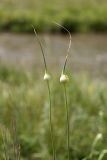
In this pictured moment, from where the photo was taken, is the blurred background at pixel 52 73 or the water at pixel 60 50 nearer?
the blurred background at pixel 52 73

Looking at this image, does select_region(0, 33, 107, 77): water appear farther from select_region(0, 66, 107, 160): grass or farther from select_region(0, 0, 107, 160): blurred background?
select_region(0, 66, 107, 160): grass

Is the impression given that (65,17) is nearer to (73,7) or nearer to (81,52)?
(73,7)

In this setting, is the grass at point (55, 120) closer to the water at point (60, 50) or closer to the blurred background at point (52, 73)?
the blurred background at point (52, 73)

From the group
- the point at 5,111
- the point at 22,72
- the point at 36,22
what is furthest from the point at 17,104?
the point at 36,22

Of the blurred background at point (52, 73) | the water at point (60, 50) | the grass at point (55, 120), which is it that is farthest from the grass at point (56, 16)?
the grass at point (55, 120)

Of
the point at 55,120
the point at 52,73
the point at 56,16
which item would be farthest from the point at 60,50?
the point at 55,120

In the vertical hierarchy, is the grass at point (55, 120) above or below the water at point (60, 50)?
above

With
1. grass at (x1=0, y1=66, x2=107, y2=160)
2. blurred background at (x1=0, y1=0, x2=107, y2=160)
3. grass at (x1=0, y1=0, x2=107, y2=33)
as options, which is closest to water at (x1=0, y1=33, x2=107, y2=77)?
blurred background at (x1=0, y1=0, x2=107, y2=160)
